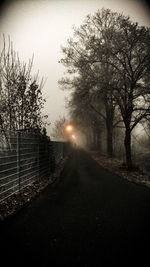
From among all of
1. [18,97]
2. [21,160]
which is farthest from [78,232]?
[18,97]

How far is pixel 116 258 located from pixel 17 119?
8.18 meters

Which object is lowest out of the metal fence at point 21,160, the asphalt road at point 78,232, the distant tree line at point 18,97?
the asphalt road at point 78,232

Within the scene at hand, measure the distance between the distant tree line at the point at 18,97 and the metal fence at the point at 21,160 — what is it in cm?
146

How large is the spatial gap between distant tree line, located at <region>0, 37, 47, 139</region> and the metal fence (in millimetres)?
1457

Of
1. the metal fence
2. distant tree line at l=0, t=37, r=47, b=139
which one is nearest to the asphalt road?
the metal fence

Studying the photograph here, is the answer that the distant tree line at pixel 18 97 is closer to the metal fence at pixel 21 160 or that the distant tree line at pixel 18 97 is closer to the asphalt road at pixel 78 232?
the metal fence at pixel 21 160

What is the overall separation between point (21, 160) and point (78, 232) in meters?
3.61

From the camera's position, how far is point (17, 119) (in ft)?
30.1

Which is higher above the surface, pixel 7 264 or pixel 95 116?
pixel 95 116

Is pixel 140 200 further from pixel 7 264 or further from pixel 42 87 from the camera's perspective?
pixel 42 87

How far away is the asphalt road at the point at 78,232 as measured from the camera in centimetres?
Result: 257

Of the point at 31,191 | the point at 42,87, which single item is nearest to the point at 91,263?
the point at 31,191

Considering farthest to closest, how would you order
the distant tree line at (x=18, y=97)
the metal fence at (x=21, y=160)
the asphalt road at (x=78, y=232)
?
1. the distant tree line at (x=18, y=97)
2. the metal fence at (x=21, y=160)
3. the asphalt road at (x=78, y=232)

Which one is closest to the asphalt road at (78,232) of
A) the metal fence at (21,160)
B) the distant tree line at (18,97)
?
the metal fence at (21,160)
